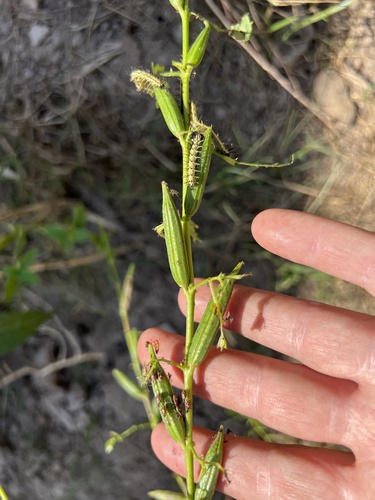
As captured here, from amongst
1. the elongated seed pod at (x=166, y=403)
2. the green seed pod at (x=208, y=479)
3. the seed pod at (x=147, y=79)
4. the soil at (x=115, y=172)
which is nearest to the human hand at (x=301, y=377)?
the green seed pod at (x=208, y=479)

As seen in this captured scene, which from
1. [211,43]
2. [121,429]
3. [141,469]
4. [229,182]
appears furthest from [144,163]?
[141,469]

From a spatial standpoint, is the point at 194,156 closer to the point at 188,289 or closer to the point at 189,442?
the point at 188,289

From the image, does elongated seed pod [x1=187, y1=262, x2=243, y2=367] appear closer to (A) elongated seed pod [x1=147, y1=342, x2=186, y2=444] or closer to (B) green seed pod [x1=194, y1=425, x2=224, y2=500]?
(A) elongated seed pod [x1=147, y1=342, x2=186, y2=444]

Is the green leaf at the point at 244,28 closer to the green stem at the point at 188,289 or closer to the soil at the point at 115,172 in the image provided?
the green stem at the point at 188,289

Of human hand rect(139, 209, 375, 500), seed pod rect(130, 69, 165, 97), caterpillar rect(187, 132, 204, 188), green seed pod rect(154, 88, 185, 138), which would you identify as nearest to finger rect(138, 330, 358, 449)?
human hand rect(139, 209, 375, 500)

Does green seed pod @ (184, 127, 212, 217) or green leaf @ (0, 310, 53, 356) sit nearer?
green seed pod @ (184, 127, 212, 217)

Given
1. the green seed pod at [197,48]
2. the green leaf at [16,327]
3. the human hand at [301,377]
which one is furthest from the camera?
the green leaf at [16,327]
